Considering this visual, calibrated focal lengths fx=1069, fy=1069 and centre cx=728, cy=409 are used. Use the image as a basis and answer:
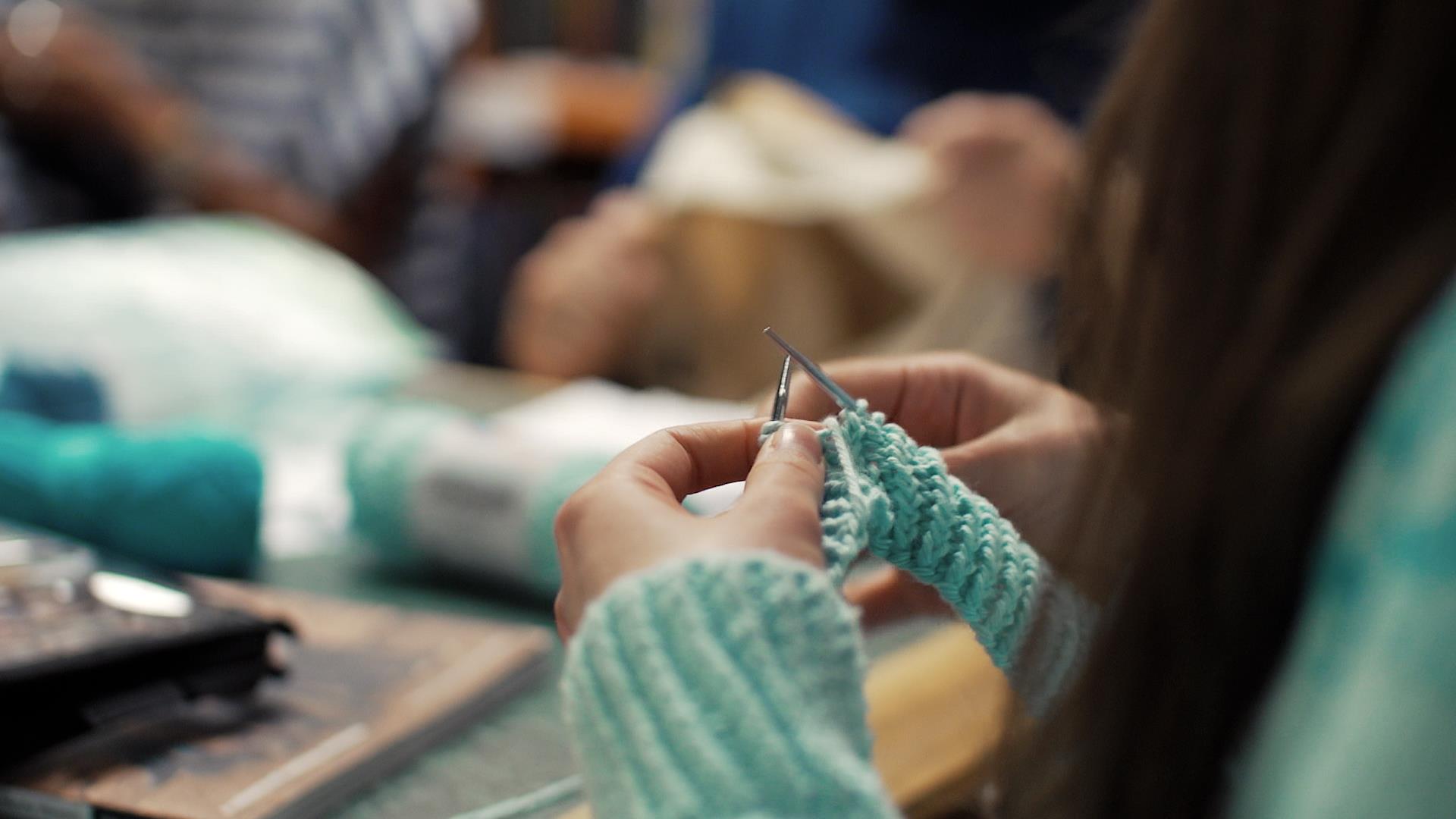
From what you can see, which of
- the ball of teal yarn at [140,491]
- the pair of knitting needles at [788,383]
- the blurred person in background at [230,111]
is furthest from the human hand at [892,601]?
the blurred person in background at [230,111]

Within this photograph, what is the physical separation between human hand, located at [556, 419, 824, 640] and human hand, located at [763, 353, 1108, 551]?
0.06 m

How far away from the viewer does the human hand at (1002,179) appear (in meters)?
0.94

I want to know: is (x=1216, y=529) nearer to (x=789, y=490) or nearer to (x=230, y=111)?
(x=789, y=490)

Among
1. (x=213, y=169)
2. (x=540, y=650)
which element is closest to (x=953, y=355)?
(x=540, y=650)

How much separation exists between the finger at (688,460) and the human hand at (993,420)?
3cm

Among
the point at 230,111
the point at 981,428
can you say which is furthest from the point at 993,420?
the point at 230,111

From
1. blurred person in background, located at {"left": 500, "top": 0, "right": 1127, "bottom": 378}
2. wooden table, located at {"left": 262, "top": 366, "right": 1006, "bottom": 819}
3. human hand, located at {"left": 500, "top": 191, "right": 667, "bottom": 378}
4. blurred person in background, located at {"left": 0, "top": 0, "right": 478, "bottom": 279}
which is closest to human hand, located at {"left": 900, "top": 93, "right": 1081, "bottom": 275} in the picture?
blurred person in background, located at {"left": 500, "top": 0, "right": 1127, "bottom": 378}

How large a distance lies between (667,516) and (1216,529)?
120mm

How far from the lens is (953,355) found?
1.14ft

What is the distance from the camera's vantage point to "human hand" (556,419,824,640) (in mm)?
220

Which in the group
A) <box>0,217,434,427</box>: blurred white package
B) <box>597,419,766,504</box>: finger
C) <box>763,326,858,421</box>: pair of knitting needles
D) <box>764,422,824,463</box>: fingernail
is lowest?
<box>0,217,434,427</box>: blurred white package

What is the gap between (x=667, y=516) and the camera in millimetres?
225

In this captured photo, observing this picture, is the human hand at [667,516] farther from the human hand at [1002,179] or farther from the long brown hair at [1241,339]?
the human hand at [1002,179]

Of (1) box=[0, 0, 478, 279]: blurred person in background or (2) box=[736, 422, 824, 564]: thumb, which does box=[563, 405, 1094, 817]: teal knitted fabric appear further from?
(1) box=[0, 0, 478, 279]: blurred person in background
